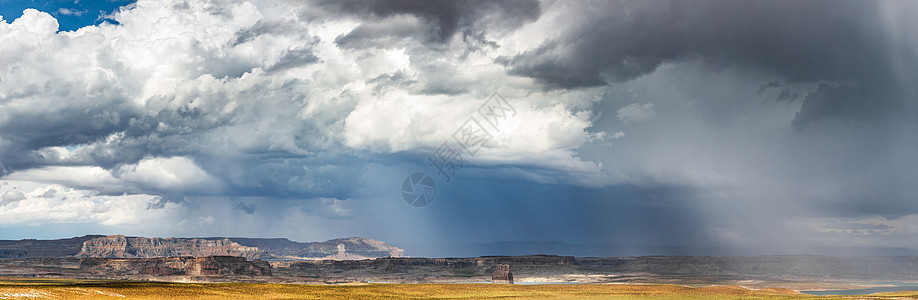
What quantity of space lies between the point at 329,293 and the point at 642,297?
54840 mm

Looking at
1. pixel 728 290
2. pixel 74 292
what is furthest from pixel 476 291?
pixel 74 292

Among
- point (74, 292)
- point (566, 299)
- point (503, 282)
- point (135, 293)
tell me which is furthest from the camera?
point (503, 282)

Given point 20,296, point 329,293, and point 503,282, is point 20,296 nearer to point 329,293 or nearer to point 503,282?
point 329,293

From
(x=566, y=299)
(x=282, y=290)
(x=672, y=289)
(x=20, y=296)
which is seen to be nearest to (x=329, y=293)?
(x=282, y=290)

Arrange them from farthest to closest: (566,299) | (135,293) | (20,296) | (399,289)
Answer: (399,289), (566,299), (135,293), (20,296)

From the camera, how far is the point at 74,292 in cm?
9025

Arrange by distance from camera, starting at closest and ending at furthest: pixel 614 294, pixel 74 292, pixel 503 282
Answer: pixel 74 292 < pixel 614 294 < pixel 503 282

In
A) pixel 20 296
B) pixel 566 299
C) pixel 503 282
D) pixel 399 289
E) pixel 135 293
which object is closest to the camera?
pixel 20 296

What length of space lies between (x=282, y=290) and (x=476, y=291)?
39349mm

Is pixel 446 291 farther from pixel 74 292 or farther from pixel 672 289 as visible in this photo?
pixel 74 292

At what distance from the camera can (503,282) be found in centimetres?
19525

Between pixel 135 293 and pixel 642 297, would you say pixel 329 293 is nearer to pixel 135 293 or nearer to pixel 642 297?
pixel 135 293

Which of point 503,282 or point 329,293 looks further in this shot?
point 503,282

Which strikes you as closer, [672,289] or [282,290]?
[282,290]
